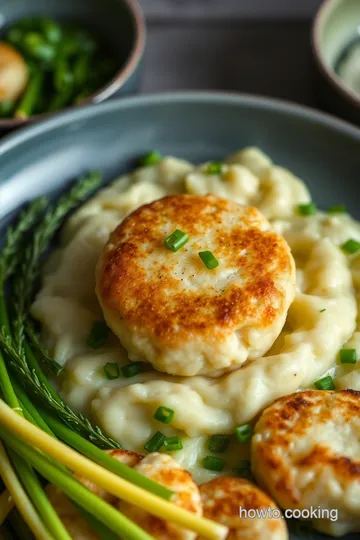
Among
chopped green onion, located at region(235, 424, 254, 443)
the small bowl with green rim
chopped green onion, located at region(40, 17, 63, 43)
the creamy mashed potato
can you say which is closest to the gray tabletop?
the small bowl with green rim

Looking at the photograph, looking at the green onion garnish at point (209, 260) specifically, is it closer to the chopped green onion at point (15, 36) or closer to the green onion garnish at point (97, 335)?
the green onion garnish at point (97, 335)

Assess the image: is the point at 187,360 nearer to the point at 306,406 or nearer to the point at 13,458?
the point at 306,406

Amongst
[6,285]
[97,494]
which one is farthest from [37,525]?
[6,285]

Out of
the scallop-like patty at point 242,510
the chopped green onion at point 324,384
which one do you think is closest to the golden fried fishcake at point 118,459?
the scallop-like patty at point 242,510

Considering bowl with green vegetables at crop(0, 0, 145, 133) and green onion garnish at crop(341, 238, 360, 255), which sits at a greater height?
green onion garnish at crop(341, 238, 360, 255)

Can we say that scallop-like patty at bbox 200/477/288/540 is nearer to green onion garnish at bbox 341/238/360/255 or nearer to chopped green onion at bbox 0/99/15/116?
green onion garnish at bbox 341/238/360/255
